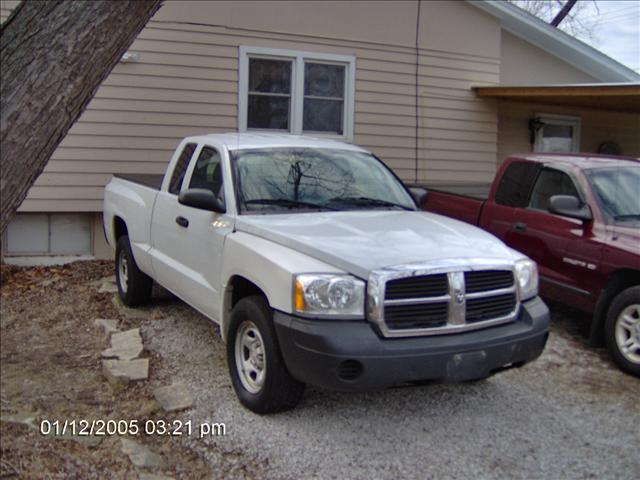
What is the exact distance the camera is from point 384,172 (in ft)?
19.3

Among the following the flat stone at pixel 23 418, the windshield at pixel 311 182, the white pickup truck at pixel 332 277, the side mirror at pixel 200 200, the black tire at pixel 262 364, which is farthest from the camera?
the windshield at pixel 311 182

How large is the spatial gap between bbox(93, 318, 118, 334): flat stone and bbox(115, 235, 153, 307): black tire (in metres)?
0.41

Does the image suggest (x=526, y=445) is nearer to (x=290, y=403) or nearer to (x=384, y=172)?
(x=290, y=403)

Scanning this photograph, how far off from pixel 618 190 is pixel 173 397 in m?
4.46

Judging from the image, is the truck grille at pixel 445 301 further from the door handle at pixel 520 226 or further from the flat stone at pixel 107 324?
the flat stone at pixel 107 324

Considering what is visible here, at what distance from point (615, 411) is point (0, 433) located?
4.16 meters

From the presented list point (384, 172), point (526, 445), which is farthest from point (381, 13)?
point (526, 445)

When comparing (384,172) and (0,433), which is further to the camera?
(384,172)

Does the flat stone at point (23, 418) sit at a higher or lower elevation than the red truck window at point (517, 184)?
lower

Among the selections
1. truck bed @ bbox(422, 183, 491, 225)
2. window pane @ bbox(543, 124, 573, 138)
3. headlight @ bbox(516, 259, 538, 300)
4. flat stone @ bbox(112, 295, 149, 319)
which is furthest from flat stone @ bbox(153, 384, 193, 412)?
window pane @ bbox(543, 124, 573, 138)

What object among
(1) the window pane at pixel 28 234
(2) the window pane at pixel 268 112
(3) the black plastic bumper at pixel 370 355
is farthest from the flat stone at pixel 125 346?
(2) the window pane at pixel 268 112

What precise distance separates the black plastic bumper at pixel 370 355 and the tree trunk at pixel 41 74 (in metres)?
1.91

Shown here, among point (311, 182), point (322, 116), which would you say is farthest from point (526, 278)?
point (322, 116)

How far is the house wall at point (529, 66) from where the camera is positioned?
40.3ft
